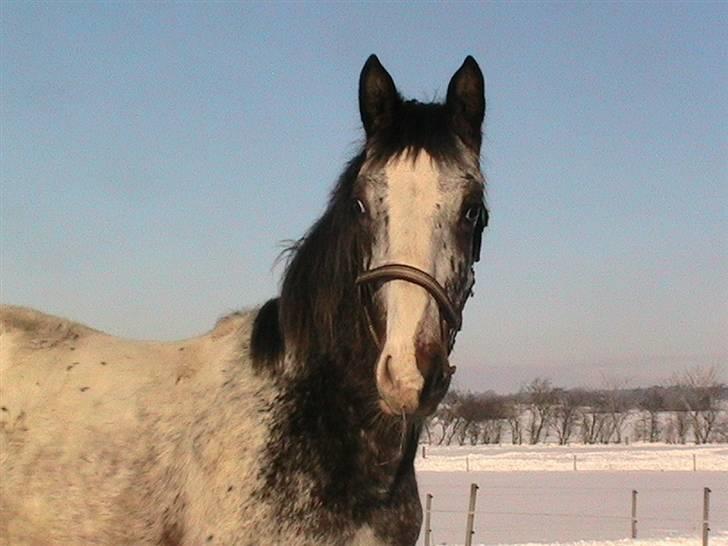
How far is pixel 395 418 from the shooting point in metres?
2.62

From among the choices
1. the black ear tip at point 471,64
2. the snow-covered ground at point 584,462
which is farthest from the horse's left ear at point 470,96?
the snow-covered ground at point 584,462

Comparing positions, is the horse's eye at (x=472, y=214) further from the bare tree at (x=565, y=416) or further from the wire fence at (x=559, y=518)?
the bare tree at (x=565, y=416)

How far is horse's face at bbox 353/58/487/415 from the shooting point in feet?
7.16

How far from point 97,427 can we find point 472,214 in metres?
1.67

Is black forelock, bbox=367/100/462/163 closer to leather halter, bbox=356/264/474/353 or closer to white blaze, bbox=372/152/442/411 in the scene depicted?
white blaze, bbox=372/152/442/411

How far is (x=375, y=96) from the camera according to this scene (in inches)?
110

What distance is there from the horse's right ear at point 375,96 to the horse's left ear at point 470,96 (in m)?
0.22

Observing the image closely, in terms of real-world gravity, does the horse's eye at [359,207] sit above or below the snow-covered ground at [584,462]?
above

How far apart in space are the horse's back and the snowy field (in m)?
12.1

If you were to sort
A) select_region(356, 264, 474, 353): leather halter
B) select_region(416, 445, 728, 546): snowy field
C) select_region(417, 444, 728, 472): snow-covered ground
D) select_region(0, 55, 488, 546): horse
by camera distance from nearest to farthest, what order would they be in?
select_region(356, 264, 474, 353): leather halter, select_region(0, 55, 488, 546): horse, select_region(416, 445, 728, 546): snowy field, select_region(417, 444, 728, 472): snow-covered ground

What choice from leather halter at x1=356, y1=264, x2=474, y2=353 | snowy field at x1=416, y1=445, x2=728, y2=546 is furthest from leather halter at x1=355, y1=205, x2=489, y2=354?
snowy field at x1=416, y1=445, x2=728, y2=546

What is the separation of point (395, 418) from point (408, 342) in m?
0.53

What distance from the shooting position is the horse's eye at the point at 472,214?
2.58 m

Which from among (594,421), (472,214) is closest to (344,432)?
(472,214)
